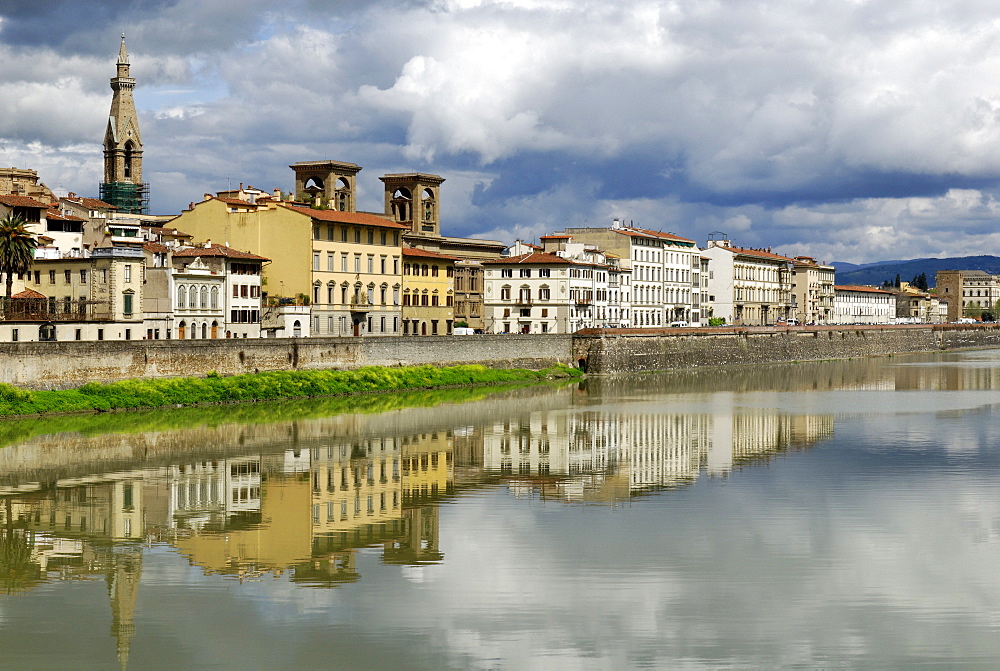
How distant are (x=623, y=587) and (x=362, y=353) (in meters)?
53.0

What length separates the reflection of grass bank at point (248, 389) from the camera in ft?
185

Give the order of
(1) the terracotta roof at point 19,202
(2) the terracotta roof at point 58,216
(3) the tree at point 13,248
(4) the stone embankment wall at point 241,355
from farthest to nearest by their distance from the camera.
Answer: (2) the terracotta roof at point 58,216 < (1) the terracotta roof at point 19,202 < (3) the tree at point 13,248 < (4) the stone embankment wall at point 241,355

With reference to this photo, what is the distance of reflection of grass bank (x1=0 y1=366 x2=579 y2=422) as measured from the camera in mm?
56375

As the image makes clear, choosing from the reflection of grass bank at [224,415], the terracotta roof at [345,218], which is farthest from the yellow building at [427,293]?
the reflection of grass bank at [224,415]

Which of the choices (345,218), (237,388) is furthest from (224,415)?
(345,218)

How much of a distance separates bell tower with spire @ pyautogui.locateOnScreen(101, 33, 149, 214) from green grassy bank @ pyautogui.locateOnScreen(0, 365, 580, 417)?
54.5 m

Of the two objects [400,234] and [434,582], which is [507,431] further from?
[400,234]

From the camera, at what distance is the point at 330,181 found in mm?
119500

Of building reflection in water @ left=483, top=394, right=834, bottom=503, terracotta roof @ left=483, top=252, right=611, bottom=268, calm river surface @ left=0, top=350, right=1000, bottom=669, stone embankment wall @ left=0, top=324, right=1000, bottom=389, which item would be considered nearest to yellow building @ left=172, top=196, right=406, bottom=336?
stone embankment wall @ left=0, top=324, right=1000, bottom=389

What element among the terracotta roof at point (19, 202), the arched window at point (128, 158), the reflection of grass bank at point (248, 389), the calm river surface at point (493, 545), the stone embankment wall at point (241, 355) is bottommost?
the calm river surface at point (493, 545)

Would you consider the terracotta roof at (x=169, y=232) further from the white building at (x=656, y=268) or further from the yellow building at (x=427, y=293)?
the white building at (x=656, y=268)

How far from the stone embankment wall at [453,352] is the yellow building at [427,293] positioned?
9.68 meters

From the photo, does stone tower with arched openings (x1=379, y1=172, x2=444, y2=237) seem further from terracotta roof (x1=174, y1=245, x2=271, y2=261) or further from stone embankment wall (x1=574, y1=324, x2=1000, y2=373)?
terracotta roof (x1=174, y1=245, x2=271, y2=261)

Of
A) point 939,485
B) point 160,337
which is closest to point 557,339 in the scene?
point 160,337
